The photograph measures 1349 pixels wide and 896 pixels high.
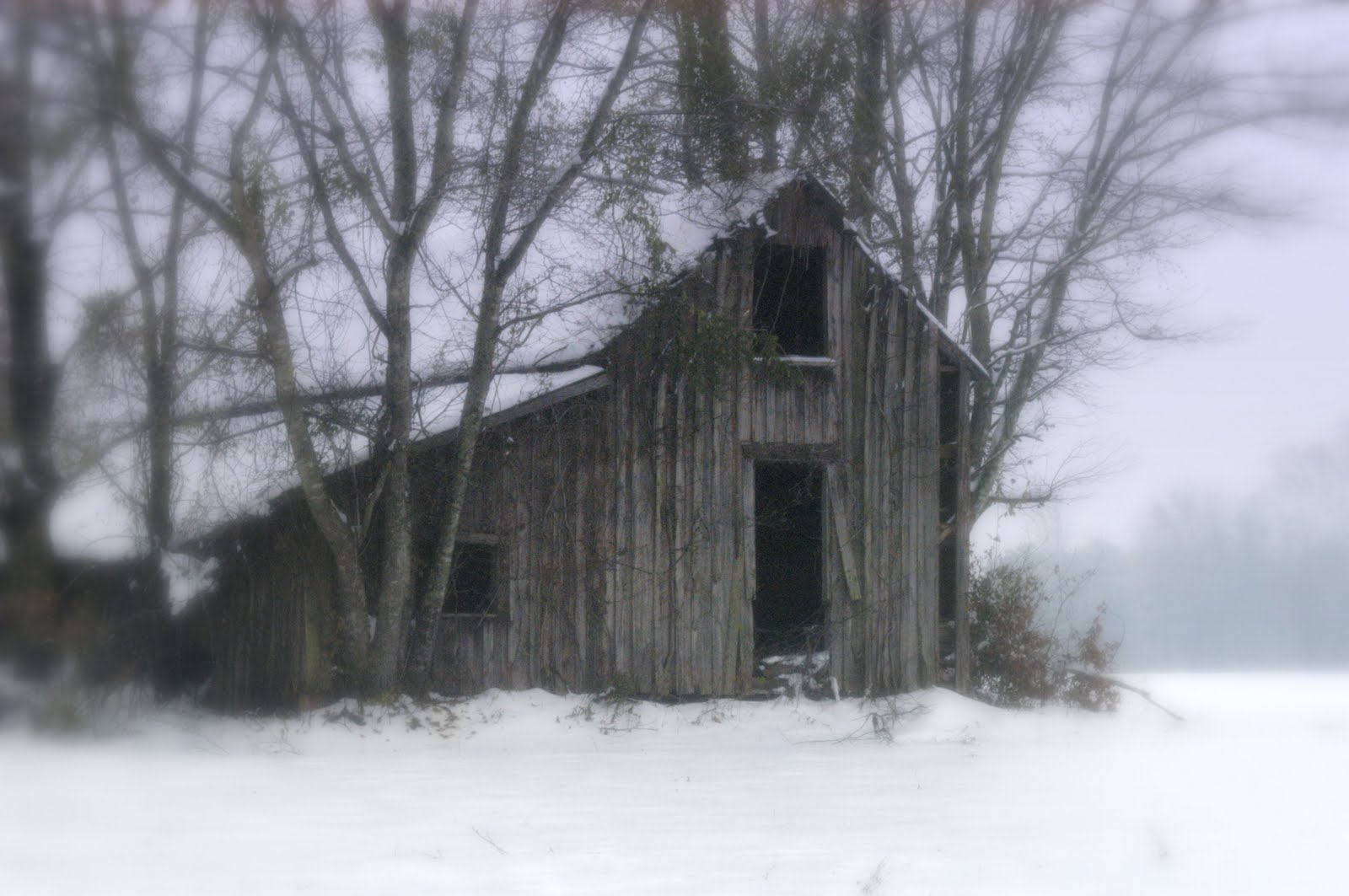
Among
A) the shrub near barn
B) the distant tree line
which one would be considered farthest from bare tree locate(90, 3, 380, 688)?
the shrub near barn

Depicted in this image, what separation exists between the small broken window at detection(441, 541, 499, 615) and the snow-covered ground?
159 cm

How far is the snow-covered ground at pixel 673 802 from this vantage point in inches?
248

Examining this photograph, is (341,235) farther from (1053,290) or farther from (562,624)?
(1053,290)

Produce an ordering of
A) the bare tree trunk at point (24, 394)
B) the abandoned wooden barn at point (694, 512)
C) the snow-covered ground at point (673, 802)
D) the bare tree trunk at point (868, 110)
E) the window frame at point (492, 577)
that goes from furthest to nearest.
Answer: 1. the bare tree trunk at point (868, 110)
2. the abandoned wooden barn at point (694, 512)
3. the window frame at point (492, 577)
4. the bare tree trunk at point (24, 394)
5. the snow-covered ground at point (673, 802)

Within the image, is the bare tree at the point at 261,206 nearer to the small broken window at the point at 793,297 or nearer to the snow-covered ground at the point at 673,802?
the snow-covered ground at the point at 673,802

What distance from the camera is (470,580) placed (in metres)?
15.5

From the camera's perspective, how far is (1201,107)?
19875 mm

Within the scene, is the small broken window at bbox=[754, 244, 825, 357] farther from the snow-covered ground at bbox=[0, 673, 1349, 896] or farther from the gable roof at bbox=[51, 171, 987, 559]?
the snow-covered ground at bbox=[0, 673, 1349, 896]

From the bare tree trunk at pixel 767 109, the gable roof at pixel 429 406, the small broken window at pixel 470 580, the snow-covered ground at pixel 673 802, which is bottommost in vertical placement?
the snow-covered ground at pixel 673 802

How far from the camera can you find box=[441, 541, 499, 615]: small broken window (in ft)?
48.1

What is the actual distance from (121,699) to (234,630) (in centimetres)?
238

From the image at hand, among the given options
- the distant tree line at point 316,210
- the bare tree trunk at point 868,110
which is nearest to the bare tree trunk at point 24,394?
the distant tree line at point 316,210

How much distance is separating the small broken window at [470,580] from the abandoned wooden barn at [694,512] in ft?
0.12

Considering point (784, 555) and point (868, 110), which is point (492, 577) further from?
Result: point (868, 110)
